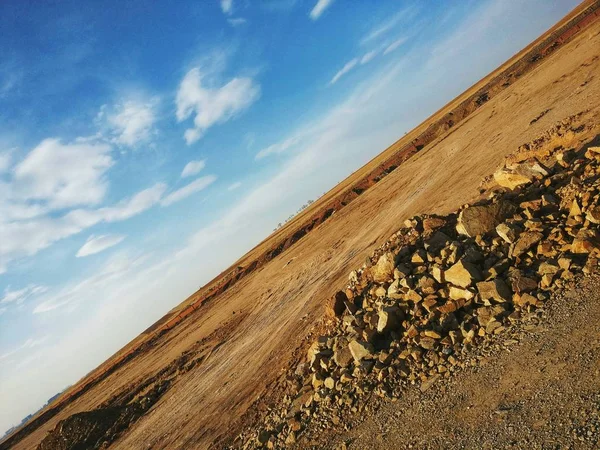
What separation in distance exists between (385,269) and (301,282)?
11.1 m

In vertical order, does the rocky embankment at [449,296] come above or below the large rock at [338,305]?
below

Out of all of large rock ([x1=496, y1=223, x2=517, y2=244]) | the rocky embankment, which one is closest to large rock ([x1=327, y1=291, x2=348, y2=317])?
the rocky embankment

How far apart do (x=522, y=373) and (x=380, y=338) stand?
3.70 metres

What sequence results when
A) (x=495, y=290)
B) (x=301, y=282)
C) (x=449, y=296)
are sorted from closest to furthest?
(x=495, y=290)
(x=449, y=296)
(x=301, y=282)

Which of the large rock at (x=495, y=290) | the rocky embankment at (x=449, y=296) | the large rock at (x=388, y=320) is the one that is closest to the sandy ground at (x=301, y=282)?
the rocky embankment at (x=449, y=296)

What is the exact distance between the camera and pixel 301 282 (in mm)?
22141

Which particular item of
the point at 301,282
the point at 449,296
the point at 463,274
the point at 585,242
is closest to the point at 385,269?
the point at 449,296

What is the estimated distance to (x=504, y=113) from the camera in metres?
27.3

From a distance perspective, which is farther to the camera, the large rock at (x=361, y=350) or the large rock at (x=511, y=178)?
the large rock at (x=511, y=178)

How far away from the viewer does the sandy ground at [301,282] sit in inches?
588

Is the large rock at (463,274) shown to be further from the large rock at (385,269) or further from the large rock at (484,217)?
the large rock at (385,269)

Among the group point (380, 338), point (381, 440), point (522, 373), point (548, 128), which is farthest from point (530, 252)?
point (548, 128)

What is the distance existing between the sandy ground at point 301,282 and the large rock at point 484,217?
636 cm

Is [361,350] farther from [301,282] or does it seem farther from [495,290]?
[301,282]
